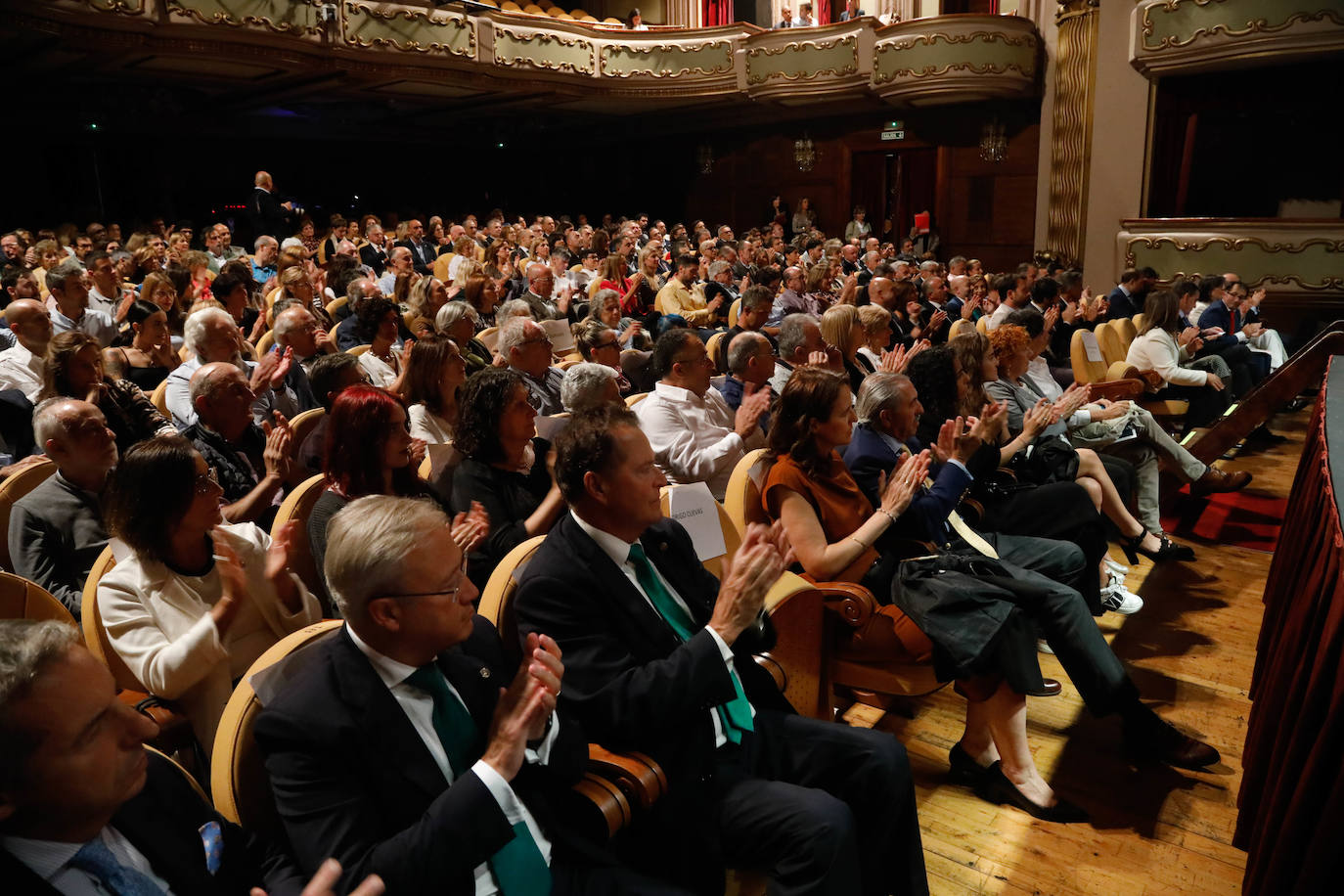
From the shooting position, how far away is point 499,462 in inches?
93.0

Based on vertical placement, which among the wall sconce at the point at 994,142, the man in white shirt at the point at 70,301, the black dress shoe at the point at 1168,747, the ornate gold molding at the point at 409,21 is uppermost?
the ornate gold molding at the point at 409,21

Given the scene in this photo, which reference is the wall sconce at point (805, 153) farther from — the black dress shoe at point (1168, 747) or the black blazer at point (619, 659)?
the black blazer at point (619, 659)

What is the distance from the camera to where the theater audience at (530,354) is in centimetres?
354

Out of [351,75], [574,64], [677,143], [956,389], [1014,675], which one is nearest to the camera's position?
[1014,675]

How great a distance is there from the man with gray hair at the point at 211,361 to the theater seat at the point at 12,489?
796mm

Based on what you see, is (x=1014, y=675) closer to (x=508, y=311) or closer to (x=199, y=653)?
(x=199, y=653)

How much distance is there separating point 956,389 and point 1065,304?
4010 mm

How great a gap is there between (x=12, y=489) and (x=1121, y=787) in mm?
2875

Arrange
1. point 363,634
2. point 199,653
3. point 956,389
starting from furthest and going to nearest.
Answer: point 956,389 < point 199,653 < point 363,634

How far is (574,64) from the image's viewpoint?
1150cm

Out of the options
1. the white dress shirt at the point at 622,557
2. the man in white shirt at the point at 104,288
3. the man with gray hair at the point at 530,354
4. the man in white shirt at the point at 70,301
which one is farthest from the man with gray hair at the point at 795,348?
the man in white shirt at the point at 104,288

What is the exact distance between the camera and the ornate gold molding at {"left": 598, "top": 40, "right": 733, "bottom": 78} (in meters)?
11.9

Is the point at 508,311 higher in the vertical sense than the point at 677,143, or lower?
lower

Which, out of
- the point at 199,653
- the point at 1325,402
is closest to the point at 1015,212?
the point at 1325,402
